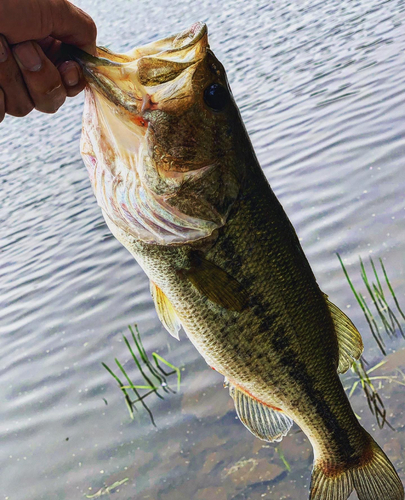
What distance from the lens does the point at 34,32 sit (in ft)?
6.19

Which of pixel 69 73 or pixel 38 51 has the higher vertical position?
pixel 38 51

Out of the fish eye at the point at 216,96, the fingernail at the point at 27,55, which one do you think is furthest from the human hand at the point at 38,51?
the fish eye at the point at 216,96

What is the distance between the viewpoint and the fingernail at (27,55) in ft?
6.28

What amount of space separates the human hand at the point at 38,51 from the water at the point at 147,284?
3.31 meters

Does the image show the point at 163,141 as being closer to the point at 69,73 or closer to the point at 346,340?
the point at 69,73

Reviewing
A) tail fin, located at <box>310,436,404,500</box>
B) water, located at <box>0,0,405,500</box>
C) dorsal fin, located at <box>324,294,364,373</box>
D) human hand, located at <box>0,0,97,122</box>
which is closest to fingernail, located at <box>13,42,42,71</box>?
human hand, located at <box>0,0,97,122</box>

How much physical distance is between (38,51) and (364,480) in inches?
94.3

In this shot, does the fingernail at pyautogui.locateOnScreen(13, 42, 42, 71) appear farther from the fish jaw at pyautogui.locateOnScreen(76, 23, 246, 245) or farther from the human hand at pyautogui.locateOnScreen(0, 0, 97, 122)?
the fish jaw at pyautogui.locateOnScreen(76, 23, 246, 245)

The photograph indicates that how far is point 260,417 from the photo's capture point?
2701 millimetres

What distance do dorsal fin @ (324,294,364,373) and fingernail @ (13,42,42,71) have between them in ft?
5.30

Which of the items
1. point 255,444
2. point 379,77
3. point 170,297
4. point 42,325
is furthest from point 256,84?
point 170,297

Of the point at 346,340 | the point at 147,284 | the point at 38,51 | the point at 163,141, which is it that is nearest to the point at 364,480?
the point at 346,340

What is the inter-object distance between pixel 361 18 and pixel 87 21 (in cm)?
1487

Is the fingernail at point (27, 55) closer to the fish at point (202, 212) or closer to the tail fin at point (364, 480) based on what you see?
the fish at point (202, 212)
